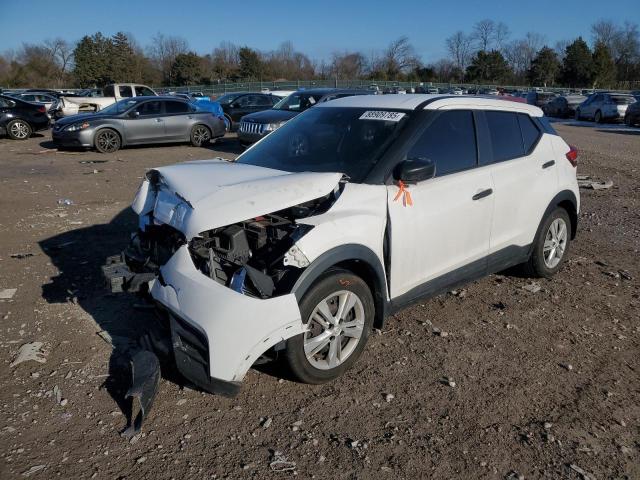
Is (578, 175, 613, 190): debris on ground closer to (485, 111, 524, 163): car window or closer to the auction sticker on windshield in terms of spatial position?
(485, 111, 524, 163): car window

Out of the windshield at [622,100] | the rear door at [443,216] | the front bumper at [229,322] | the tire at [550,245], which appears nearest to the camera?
the front bumper at [229,322]

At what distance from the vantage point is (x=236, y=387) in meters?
3.07

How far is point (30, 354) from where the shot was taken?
13.0 feet

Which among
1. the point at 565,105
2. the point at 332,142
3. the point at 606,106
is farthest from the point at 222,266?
the point at 565,105

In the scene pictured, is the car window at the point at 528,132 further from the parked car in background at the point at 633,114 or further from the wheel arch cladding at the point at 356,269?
the parked car in background at the point at 633,114

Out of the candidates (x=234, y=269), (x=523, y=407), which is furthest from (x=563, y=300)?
(x=234, y=269)

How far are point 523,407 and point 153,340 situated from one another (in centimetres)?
238

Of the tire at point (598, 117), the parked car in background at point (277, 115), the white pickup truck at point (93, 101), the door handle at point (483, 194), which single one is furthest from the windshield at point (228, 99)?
the door handle at point (483, 194)

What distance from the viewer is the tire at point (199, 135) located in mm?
16734

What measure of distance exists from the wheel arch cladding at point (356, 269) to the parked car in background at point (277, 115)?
916 centimetres

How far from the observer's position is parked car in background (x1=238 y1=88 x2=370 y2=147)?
1313cm

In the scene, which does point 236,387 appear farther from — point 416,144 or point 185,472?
point 416,144

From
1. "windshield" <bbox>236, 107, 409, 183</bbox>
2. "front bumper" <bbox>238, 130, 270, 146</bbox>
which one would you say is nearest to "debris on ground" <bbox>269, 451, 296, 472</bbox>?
"windshield" <bbox>236, 107, 409, 183</bbox>

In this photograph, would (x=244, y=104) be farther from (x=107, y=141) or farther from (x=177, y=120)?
(x=107, y=141)
